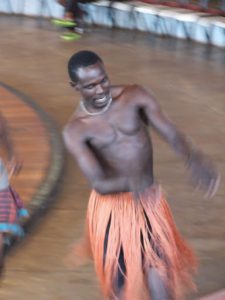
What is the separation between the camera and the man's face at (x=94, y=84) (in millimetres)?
2227

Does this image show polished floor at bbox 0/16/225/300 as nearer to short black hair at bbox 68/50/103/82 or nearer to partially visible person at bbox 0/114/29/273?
partially visible person at bbox 0/114/29/273

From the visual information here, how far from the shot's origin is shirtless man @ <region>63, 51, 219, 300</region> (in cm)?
227

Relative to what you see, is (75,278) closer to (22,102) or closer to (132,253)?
(132,253)

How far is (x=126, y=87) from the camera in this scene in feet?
7.70

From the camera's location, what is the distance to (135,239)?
2375 mm

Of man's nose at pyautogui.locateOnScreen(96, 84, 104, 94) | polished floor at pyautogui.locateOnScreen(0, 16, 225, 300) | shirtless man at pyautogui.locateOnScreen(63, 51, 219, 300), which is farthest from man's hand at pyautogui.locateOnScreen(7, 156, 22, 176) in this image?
man's nose at pyautogui.locateOnScreen(96, 84, 104, 94)

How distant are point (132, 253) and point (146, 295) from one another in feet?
0.63

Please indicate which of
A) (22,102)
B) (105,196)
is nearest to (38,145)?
(22,102)

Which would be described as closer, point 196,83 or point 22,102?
point 22,102

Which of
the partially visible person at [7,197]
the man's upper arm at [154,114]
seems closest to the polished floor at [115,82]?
the partially visible person at [7,197]

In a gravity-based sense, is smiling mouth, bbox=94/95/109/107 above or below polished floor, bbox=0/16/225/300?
above

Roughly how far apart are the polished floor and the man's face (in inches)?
38.8

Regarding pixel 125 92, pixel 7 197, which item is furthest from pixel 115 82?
pixel 125 92

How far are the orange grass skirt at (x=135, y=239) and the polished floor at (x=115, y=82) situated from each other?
18.7 inches
